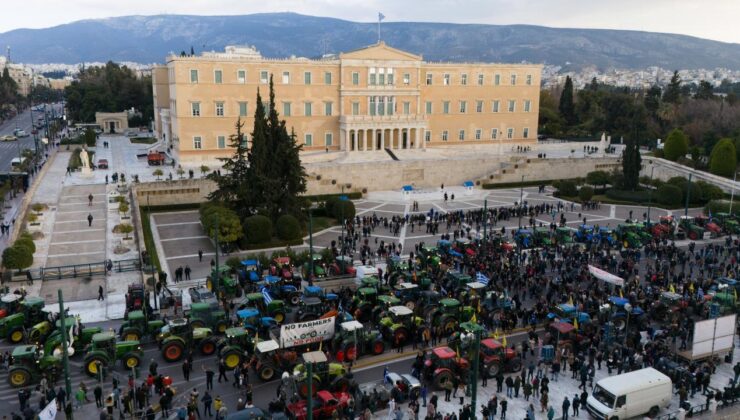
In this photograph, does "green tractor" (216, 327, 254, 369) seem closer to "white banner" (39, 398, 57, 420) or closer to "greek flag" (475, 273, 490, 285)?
"white banner" (39, 398, 57, 420)

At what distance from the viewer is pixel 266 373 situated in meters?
19.7

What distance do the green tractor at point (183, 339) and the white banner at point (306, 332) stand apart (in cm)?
325

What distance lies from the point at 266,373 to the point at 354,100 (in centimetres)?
4808

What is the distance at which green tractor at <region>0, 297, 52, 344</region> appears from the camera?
2211 centimetres

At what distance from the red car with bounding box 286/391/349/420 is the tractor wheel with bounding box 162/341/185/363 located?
20.0 ft

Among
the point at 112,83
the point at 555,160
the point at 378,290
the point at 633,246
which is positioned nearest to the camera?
the point at 378,290

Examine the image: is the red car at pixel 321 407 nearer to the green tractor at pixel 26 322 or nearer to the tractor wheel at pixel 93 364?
the tractor wheel at pixel 93 364

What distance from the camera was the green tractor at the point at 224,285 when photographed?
1084 inches

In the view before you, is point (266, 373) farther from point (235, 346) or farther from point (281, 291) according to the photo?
point (281, 291)

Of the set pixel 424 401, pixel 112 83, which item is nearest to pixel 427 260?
pixel 424 401

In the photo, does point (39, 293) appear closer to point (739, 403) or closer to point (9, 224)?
point (9, 224)

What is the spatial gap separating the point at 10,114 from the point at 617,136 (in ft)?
382

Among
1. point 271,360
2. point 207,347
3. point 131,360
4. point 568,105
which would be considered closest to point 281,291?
point 207,347

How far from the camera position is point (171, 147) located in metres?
65.1
